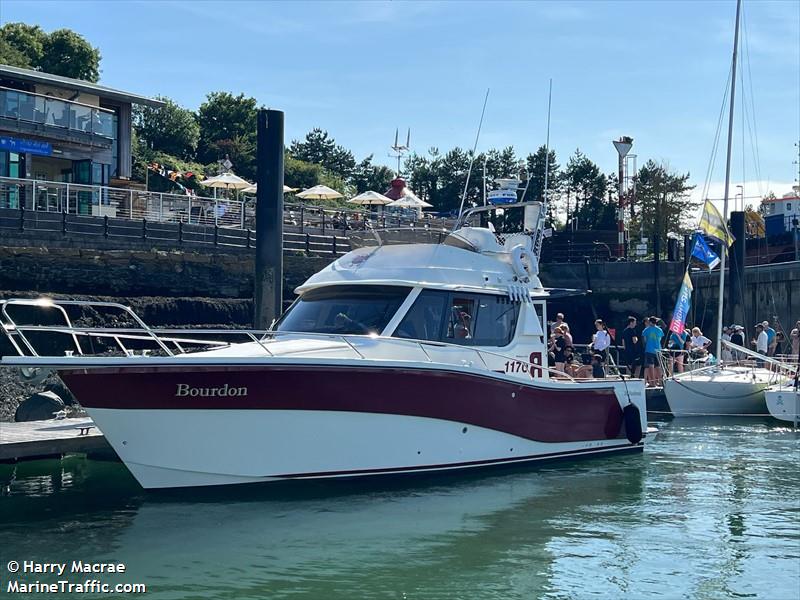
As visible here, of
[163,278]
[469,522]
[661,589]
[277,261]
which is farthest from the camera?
[163,278]

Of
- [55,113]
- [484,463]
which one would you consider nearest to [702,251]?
[484,463]

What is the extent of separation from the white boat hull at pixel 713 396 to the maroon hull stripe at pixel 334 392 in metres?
7.65

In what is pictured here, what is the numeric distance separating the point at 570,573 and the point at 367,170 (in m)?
54.4

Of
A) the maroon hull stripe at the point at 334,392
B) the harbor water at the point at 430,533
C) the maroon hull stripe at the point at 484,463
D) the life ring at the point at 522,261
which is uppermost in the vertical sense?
the life ring at the point at 522,261

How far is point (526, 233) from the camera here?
15.0m

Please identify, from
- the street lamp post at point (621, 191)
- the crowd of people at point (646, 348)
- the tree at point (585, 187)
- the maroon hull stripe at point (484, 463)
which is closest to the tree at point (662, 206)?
the tree at point (585, 187)

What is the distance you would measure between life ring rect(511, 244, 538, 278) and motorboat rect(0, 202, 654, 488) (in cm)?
3

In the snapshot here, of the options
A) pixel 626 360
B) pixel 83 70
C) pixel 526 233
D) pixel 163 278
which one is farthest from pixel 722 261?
pixel 83 70

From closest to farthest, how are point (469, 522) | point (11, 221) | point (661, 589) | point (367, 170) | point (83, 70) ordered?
point (661, 589), point (469, 522), point (11, 221), point (83, 70), point (367, 170)

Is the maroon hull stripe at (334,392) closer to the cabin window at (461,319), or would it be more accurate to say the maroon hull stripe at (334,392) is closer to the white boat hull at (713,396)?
the cabin window at (461,319)

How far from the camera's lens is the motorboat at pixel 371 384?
9.90 meters

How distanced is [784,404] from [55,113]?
22.8 metres

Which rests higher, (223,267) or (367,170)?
(367,170)

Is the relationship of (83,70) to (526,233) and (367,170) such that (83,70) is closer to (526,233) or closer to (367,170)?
(367,170)
